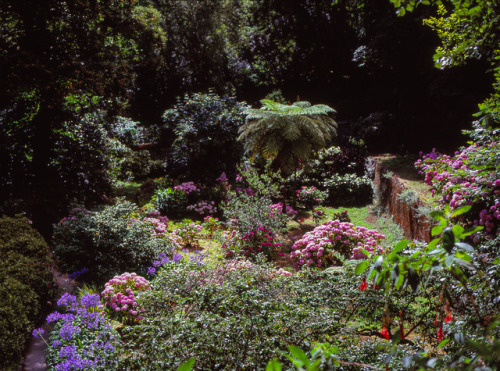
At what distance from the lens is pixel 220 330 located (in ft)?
9.22

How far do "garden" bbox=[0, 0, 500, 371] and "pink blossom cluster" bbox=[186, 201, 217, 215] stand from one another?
0.22ft

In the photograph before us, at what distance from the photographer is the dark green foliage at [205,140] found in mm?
10211

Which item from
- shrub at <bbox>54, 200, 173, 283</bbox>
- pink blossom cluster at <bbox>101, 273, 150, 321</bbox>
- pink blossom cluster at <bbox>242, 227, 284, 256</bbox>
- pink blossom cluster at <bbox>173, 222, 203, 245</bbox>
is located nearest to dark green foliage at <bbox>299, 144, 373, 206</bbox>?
pink blossom cluster at <bbox>242, 227, 284, 256</bbox>

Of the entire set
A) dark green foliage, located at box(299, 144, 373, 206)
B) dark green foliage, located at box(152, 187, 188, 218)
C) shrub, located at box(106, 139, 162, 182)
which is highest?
dark green foliage, located at box(299, 144, 373, 206)

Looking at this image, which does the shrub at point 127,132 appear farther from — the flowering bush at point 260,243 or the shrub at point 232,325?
the shrub at point 232,325

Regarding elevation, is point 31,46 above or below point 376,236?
above

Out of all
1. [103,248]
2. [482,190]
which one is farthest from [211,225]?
[482,190]

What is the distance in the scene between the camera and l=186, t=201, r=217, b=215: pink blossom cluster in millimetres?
8781

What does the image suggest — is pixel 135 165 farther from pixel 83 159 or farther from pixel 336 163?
pixel 336 163

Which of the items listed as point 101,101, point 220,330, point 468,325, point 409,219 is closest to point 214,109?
point 101,101

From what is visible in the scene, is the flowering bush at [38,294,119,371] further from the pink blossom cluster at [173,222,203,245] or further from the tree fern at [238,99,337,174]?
the tree fern at [238,99,337,174]

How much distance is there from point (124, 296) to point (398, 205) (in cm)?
623

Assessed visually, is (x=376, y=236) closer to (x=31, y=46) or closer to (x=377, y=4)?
(x=31, y=46)

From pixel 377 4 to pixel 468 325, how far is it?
12505 mm
